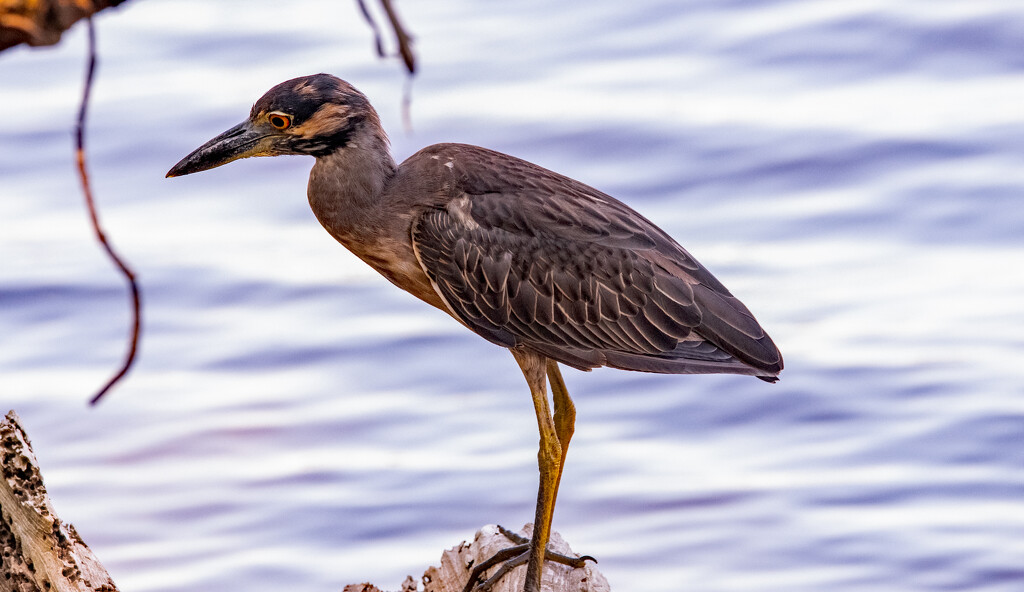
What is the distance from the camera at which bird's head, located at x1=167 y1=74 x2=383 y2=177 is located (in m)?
4.44

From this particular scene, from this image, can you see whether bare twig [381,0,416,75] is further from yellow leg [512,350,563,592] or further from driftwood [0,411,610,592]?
yellow leg [512,350,563,592]

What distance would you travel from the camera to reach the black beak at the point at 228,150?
4.39 metres

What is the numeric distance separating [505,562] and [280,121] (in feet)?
6.03

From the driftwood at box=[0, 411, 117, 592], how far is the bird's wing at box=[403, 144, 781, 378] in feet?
4.87

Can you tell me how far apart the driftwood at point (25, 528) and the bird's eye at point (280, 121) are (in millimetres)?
1255

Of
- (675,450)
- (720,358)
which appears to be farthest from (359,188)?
(675,450)

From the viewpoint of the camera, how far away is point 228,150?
4441 millimetres

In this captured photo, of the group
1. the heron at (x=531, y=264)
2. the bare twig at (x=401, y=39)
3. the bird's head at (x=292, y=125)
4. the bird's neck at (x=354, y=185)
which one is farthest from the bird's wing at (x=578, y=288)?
the bare twig at (x=401, y=39)

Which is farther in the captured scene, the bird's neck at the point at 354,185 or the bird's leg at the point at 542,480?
the bird's leg at the point at 542,480

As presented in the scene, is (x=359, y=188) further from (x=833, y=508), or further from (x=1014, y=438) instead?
(x=1014, y=438)

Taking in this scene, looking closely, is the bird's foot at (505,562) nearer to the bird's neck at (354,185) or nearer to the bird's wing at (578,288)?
the bird's wing at (578,288)

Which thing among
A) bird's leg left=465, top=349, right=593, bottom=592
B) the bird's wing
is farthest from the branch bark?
bird's leg left=465, top=349, right=593, bottom=592

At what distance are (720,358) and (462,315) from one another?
3.06 feet

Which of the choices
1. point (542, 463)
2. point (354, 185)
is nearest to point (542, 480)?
point (542, 463)
